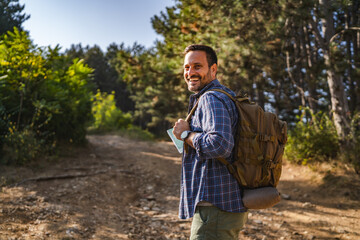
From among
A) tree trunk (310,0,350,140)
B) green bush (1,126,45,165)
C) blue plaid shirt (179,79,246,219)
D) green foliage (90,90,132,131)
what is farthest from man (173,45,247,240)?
green foliage (90,90,132,131)

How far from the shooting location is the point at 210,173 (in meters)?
1.64

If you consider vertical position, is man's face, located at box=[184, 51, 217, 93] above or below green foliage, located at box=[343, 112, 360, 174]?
above

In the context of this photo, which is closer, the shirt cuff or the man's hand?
the shirt cuff

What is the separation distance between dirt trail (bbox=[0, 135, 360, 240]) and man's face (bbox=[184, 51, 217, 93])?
263 centimetres

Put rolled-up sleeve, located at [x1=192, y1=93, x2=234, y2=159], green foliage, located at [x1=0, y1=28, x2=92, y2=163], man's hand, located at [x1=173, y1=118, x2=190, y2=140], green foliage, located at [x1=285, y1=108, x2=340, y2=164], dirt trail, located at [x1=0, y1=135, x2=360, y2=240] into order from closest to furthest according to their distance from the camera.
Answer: rolled-up sleeve, located at [x1=192, y1=93, x2=234, y2=159]
man's hand, located at [x1=173, y1=118, x2=190, y2=140]
dirt trail, located at [x1=0, y1=135, x2=360, y2=240]
green foliage, located at [x1=0, y1=28, x2=92, y2=163]
green foliage, located at [x1=285, y1=108, x2=340, y2=164]

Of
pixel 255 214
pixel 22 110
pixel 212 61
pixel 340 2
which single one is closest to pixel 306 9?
pixel 340 2

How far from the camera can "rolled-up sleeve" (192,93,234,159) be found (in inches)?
58.9

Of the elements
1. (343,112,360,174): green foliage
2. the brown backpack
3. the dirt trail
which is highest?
the brown backpack

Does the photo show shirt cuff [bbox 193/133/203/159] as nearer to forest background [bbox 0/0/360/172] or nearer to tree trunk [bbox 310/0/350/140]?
forest background [bbox 0/0/360/172]

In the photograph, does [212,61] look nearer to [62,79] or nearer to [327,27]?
[327,27]

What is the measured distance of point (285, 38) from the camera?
22.8ft

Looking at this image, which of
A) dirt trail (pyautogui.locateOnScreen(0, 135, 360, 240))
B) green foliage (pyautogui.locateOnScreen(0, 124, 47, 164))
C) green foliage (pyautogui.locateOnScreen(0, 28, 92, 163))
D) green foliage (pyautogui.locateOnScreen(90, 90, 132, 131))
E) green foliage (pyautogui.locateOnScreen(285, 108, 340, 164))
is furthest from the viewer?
green foliage (pyautogui.locateOnScreen(90, 90, 132, 131))

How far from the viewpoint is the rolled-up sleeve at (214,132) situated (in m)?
1.50

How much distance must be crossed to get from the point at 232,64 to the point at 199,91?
5460mm
